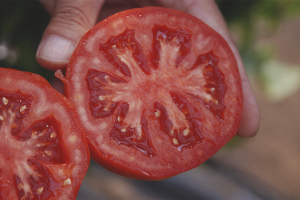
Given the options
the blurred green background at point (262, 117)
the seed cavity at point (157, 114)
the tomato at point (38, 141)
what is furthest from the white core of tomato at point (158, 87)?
the blurred green background at point (262, 117)

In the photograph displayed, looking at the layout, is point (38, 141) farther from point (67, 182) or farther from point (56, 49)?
point (56, 49)

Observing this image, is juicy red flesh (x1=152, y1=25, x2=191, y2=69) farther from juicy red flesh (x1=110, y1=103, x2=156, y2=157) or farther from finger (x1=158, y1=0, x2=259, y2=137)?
finger (x1=158, y1=0, x2=259, y2=137)

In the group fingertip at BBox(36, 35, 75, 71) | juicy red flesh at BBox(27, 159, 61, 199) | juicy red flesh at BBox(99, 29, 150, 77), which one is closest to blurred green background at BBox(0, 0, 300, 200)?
fingertip at BBox(36, 35, 75, 71)

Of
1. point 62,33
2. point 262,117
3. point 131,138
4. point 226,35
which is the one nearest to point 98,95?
point 131,138

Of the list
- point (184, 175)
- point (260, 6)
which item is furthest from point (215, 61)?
point (260, 6)

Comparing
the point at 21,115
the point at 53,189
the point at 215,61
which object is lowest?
the point at 53,189

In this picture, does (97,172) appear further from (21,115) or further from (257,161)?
(257,161)

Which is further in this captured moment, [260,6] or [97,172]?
[260,6]
